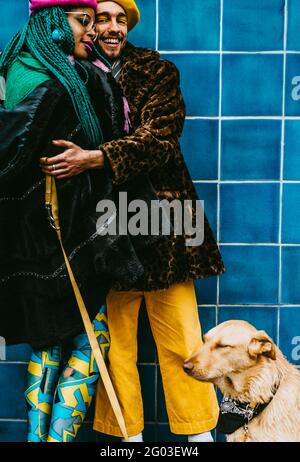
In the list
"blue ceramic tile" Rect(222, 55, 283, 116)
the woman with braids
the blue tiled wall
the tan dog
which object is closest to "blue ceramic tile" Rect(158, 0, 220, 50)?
the blue tiled wall

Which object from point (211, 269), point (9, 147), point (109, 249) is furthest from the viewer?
point (211, 269)

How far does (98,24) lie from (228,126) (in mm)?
842

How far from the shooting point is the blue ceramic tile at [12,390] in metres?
3.44

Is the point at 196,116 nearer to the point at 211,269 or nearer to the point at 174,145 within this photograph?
the point at 174,145

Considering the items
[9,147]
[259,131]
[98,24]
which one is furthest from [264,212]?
[9,147]

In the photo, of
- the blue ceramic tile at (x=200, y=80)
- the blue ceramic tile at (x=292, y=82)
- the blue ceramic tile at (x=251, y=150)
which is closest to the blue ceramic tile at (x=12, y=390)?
the blue ceramic tile at (x=251, y=150)

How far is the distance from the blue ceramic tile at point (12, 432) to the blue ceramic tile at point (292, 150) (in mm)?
1876

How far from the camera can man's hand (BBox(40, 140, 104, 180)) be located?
2.46 m

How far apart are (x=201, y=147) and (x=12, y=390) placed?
1585 millimetres

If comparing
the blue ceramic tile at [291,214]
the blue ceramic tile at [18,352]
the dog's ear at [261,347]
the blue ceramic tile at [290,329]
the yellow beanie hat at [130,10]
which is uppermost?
the yellow beanie hat at [130,10]

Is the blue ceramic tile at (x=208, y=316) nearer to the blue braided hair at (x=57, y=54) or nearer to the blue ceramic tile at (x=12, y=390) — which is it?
the blue ceramic tile at (x=12, y=390)

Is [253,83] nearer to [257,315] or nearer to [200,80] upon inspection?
[200,80]

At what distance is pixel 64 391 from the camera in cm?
274

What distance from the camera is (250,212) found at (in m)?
3.31
